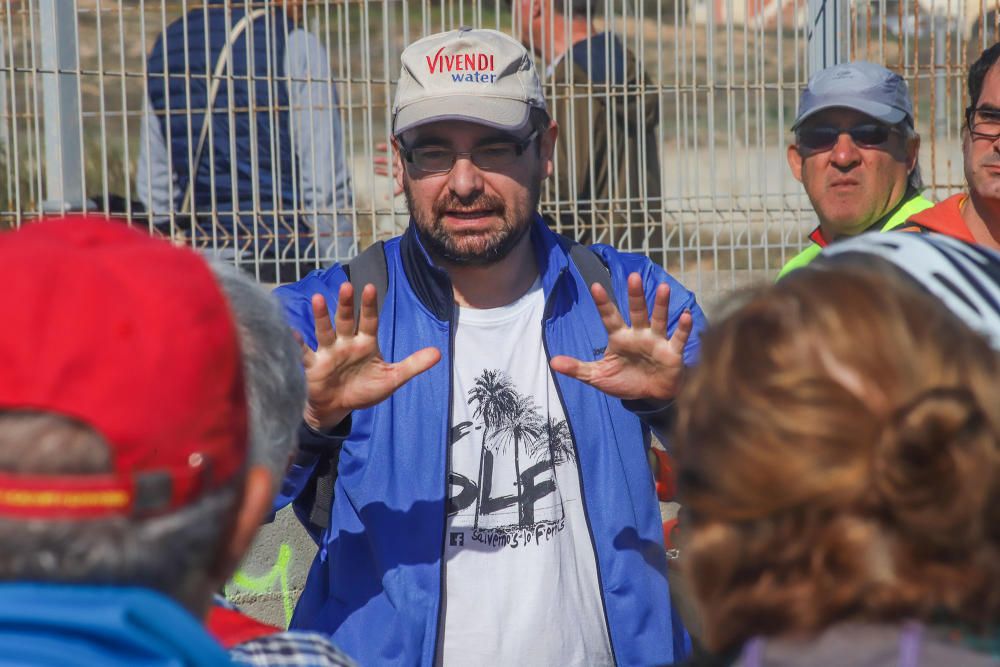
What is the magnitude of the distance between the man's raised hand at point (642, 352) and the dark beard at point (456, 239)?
408mm

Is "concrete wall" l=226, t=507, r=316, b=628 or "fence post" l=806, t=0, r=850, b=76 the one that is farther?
"fence post" l=806, t=0, r=850, b=76

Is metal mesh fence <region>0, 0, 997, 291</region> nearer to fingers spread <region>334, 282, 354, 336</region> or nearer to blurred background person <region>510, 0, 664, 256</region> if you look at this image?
blurred background person <region>510, 0, 664, 256</region>

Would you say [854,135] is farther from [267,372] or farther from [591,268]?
[267,372]

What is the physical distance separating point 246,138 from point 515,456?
294cm

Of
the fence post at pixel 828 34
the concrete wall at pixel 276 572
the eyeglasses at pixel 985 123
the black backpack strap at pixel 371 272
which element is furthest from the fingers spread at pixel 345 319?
the fence post at pixel 828 34

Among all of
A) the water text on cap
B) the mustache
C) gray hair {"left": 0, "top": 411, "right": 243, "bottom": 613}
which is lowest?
gray hair {"left": 0, "top": 411, "right": 243, "bottom": 613}

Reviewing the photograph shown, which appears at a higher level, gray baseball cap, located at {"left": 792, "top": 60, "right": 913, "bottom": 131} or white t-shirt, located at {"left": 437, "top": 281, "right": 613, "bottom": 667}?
gray baseball cap, located at {"left": 792, "top": 60, "right": 913, "bottom": 131}

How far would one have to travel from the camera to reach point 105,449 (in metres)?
1.21

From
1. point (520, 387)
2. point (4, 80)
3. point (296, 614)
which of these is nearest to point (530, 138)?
point (520, 387)

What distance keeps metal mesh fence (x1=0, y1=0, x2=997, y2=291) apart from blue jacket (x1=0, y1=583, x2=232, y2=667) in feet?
13.3

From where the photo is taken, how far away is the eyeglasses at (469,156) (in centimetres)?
328

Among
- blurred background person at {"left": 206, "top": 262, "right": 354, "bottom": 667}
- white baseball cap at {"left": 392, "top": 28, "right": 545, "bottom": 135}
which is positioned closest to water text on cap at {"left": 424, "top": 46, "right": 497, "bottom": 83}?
white baseball cap at {"left": 392, "top": 28, "right": 545, "bottom": 135}

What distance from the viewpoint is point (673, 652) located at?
2.92m

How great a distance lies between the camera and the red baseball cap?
119 cm
